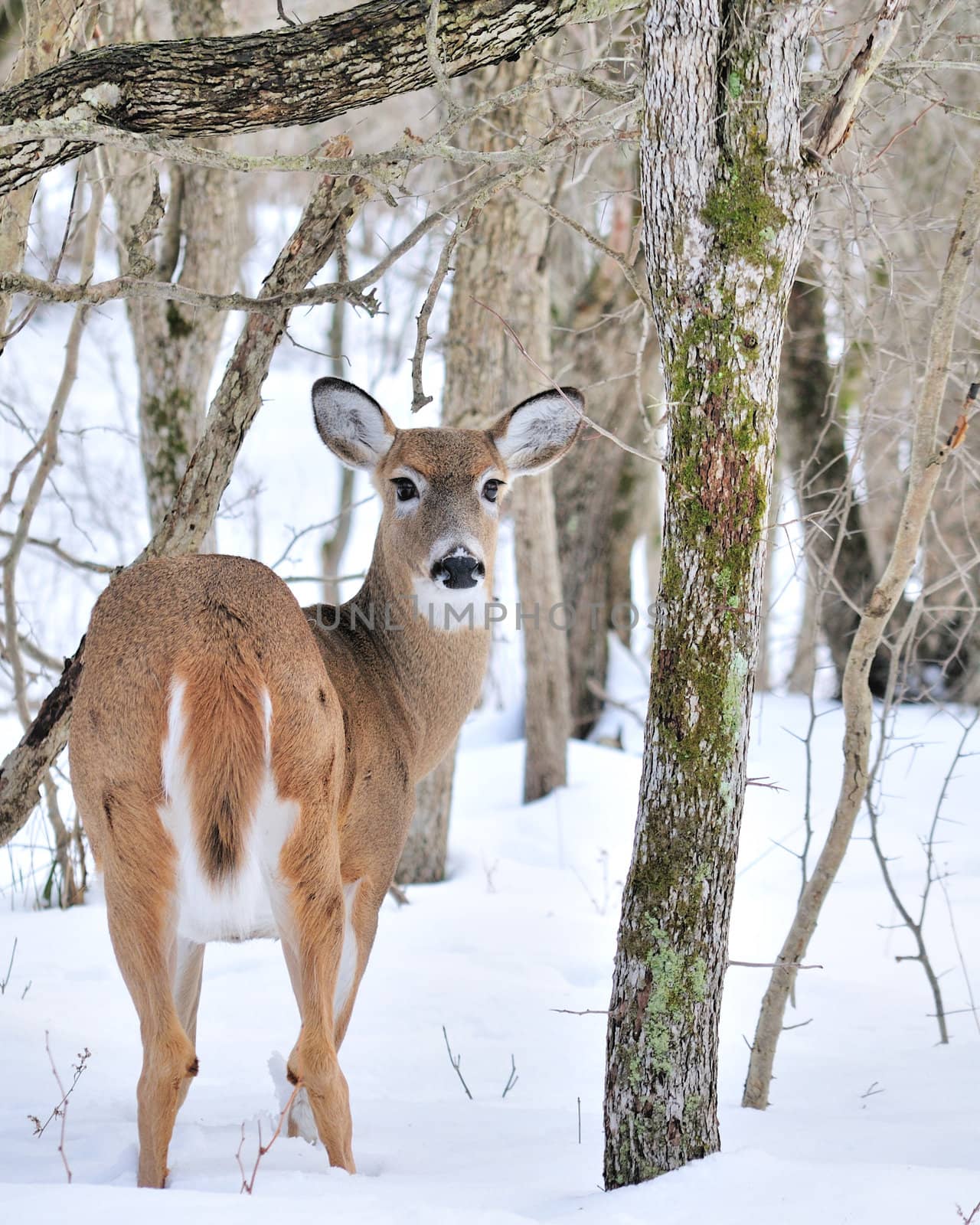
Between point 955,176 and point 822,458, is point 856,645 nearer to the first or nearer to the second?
point 822,458

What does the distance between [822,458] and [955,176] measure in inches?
166

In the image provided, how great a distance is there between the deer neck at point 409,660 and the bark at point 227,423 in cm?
66

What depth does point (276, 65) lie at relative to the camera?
3.81 m

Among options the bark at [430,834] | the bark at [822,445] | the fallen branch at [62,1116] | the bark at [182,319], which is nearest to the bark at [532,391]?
the bark at [182,319]

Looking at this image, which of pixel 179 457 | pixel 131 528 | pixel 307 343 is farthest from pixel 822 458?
pixel 307 343

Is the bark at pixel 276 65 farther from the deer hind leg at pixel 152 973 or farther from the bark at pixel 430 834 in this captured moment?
the bark at pixel 430 834

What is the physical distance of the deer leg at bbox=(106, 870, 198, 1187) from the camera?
3434 millimetres

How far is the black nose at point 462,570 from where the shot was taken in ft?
15.4

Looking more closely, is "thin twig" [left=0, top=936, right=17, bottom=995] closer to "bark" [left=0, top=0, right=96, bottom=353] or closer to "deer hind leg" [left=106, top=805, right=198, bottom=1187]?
"deer hind leg" [left=106, top=805, right=198, bottom=1187]

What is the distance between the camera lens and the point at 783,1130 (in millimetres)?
4230

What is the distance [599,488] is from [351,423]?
6.48 m

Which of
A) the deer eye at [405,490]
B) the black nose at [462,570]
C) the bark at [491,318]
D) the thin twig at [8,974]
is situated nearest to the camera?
the black nose at [462,570]

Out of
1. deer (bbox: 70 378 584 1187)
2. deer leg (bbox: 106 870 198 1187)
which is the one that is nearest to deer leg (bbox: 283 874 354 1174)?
deer (bbox: 70 378 584 1187)

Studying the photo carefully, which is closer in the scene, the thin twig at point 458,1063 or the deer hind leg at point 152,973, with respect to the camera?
the deer hind leg at point 152,973
